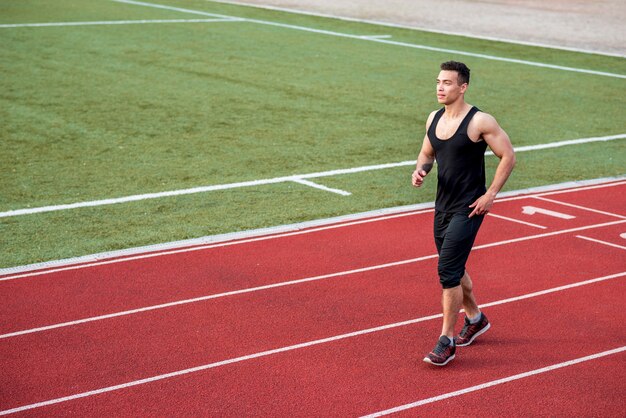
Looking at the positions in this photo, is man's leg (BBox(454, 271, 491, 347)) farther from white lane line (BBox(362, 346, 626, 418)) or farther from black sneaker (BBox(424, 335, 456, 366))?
white lane line (BBox(362, 346, 626, 418))

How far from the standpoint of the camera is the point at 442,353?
21.8ft

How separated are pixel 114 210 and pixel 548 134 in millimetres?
Result: 7377

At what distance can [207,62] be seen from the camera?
68.6 ft

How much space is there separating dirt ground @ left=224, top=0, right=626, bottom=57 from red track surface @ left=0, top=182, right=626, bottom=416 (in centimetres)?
1700

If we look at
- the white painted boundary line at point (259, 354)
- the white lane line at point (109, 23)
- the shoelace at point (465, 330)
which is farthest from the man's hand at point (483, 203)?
the white lane line at point (109, 23)

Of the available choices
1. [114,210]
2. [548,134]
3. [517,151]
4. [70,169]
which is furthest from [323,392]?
[548,134]

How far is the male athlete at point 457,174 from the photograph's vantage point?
6.54 m

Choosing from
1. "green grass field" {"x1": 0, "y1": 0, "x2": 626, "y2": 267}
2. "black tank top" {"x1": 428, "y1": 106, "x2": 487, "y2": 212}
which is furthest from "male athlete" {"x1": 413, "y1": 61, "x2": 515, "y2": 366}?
"green grass field" {"x1": 0, "y1": 0, "x2": 626, "y2": 267}

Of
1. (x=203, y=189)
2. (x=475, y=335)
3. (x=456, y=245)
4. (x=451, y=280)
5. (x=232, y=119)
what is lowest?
(x=232, y=119)

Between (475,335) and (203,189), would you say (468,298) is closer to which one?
(475,335)

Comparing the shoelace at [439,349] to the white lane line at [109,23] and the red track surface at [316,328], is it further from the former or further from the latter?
the white lane line at [109,23]

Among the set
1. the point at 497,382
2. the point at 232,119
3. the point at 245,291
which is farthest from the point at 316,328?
the point at 232,119

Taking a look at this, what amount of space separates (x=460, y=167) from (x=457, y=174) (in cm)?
5

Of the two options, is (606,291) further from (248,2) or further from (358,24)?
(248,2)
